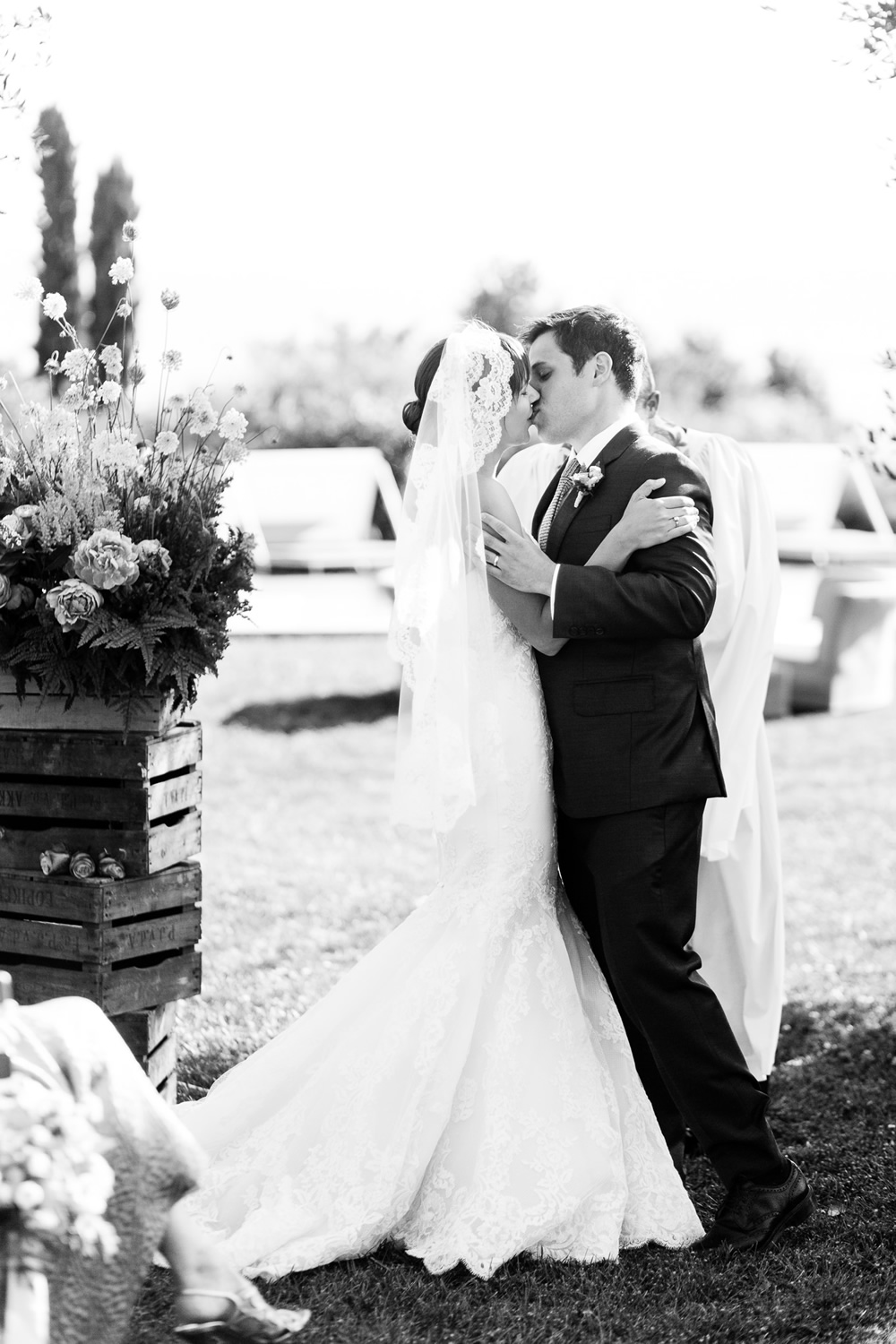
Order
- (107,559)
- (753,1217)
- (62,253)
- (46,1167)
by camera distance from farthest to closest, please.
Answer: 1. (62,253)
2. (753,1217)
3. (107,559)
4. (46,1167)

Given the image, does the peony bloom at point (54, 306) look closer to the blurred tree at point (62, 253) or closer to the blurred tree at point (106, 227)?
the blurred tree at point (62, 253)

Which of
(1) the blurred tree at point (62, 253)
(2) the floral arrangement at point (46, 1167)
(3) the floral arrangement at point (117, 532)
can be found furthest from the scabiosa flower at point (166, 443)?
(1) the blurred tree at point (62, 253)

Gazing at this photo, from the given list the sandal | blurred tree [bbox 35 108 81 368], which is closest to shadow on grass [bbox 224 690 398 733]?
blurred tree [bbox 35 108 81 368]

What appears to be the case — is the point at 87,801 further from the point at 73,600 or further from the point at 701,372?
the point at 701,372

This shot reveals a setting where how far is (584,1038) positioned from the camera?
3.46 metres

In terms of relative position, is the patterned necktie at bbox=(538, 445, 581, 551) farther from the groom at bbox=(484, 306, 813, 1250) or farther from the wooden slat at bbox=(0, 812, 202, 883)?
the wooden slat at bbox=(0, 812, 202, 883)

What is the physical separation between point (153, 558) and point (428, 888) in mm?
3825

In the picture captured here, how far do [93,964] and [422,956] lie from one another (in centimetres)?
84

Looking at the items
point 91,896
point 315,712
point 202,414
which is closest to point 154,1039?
point 91,896

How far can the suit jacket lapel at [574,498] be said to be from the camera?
3.51 meters

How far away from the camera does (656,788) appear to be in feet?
10.9

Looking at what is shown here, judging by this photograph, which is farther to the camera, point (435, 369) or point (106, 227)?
point (106, 227)

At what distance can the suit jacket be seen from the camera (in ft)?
10.7

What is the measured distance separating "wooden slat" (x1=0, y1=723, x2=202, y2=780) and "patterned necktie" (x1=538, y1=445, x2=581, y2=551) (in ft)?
3.61
